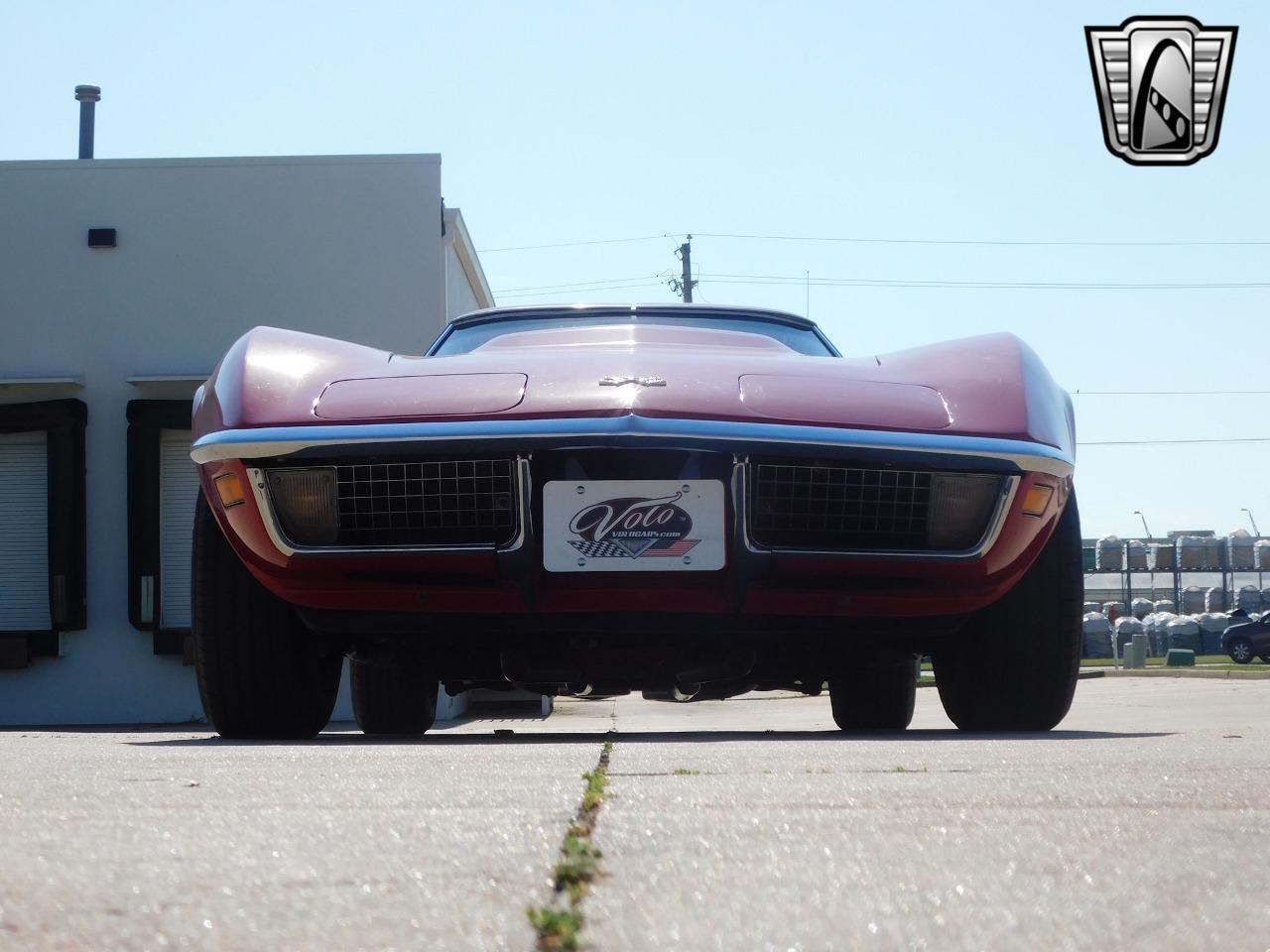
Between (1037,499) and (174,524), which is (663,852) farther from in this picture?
(174,524)

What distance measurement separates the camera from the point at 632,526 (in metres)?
3.36

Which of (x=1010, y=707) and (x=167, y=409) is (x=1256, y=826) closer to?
(x=1010, y=707)

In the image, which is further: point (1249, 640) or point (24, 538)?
point (1249, 640)

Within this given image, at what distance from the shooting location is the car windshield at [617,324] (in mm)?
4738

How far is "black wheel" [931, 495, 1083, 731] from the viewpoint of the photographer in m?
3.74

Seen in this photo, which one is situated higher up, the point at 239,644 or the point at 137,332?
the point at 137,332

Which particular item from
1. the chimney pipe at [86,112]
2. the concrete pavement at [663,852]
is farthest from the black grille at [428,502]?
the chimney pipe at [86,112]

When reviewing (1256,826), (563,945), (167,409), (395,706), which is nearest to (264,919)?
(563,945)

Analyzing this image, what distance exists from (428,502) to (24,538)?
925 cm

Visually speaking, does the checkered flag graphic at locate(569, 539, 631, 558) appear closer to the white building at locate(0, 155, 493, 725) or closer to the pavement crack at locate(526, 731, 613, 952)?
the pavement crack at locate(526, 731, 613, 952)

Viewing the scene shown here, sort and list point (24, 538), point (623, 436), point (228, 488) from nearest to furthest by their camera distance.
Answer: point (623, 436) → point (228, 488) → point (24, 538)

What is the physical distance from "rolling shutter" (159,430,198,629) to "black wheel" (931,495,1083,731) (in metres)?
8.83

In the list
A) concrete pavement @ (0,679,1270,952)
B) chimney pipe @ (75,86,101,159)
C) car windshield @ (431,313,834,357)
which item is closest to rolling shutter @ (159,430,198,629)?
chimney pipe @ (75,86,101,159)

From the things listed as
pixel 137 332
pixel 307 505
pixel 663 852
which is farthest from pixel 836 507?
pixel 137 332
